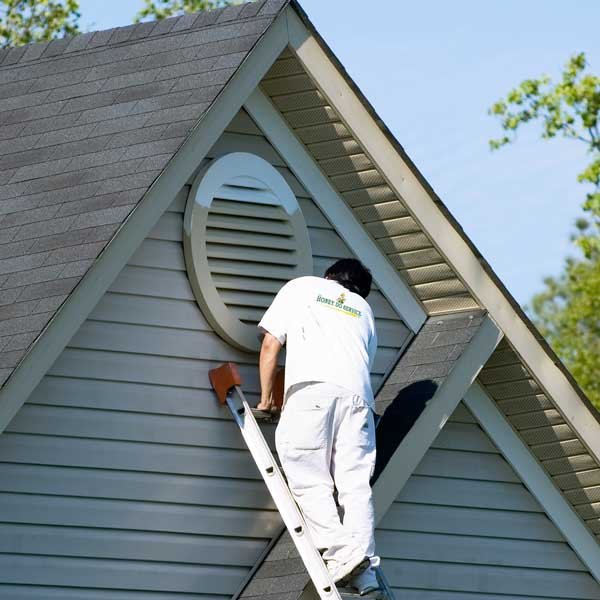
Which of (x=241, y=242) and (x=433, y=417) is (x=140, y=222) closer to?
(x=241, y=242)

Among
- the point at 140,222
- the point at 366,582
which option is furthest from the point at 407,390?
the point at 140,222

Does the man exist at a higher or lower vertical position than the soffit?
lower

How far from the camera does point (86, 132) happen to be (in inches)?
365

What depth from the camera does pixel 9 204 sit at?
29.3 feet

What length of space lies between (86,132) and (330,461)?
255 cm

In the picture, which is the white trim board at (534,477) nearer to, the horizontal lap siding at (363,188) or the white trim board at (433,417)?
the white trim board at (433,417)

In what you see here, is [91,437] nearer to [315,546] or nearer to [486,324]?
[315,546]

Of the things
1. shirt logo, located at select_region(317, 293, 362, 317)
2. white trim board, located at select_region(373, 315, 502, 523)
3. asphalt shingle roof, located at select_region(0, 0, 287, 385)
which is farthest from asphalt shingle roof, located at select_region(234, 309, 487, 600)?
asphalt shingle roof, located at select_region(0, 0, 287, 385)

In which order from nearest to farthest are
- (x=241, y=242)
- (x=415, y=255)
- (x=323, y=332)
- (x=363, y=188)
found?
(x=323, y=332), (x=241, y=242), (x=363, y=188), (x=415, y=255)

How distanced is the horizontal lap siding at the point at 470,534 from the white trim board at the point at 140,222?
9.02ft

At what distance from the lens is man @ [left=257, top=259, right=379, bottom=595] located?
8172mm

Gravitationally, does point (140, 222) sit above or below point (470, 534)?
above

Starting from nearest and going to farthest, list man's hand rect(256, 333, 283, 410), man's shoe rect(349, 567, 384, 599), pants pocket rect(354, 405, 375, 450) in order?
man's shoe rect(349, 567, 384, 599)
pants pocket rect(354, 405, 375, 450)
man's hand rect(256, 333, 283, 410)

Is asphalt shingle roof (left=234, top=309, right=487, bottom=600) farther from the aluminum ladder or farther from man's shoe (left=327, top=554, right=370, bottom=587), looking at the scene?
man's shoe (left=327, top=554, right=370, bottom=587)
